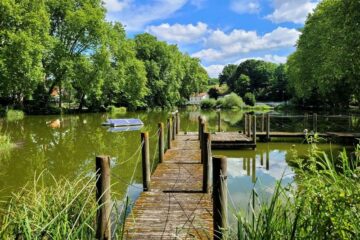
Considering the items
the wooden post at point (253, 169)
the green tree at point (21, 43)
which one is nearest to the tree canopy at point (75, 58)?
the green tree at point (21, 43)

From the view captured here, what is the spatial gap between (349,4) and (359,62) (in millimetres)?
2874

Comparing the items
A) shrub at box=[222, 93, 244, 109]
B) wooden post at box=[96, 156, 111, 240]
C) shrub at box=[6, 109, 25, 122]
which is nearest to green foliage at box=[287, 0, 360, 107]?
wooden post at box=[96, 156, 111, 240]

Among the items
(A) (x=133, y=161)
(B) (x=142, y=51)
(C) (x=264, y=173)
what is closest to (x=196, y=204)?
(C) (x=264, y=173)

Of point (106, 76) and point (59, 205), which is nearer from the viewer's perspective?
point (59, 205)

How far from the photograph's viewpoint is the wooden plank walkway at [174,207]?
575 centimetres

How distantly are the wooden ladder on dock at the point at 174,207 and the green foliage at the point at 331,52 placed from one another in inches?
437

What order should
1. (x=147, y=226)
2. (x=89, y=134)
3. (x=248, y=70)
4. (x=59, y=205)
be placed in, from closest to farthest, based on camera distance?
(x=59, y=205) < (x=147, y=226) < (x=89, y=134) < (x=248, y=70)

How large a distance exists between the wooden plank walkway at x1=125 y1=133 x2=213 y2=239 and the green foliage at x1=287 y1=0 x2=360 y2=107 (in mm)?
11092

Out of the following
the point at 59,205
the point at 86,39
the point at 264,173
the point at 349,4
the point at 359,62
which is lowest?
the point at 264,173

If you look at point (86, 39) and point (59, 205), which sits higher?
point (86, 39)

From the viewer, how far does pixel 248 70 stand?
4291 inches

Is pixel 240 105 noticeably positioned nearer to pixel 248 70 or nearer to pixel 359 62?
pixel 248 70

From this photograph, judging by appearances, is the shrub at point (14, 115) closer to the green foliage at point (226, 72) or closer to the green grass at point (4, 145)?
the green grass at point (4, 145)

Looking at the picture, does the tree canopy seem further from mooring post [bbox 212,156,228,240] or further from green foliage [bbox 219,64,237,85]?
green foliage [bbox 219,64,237,85]
